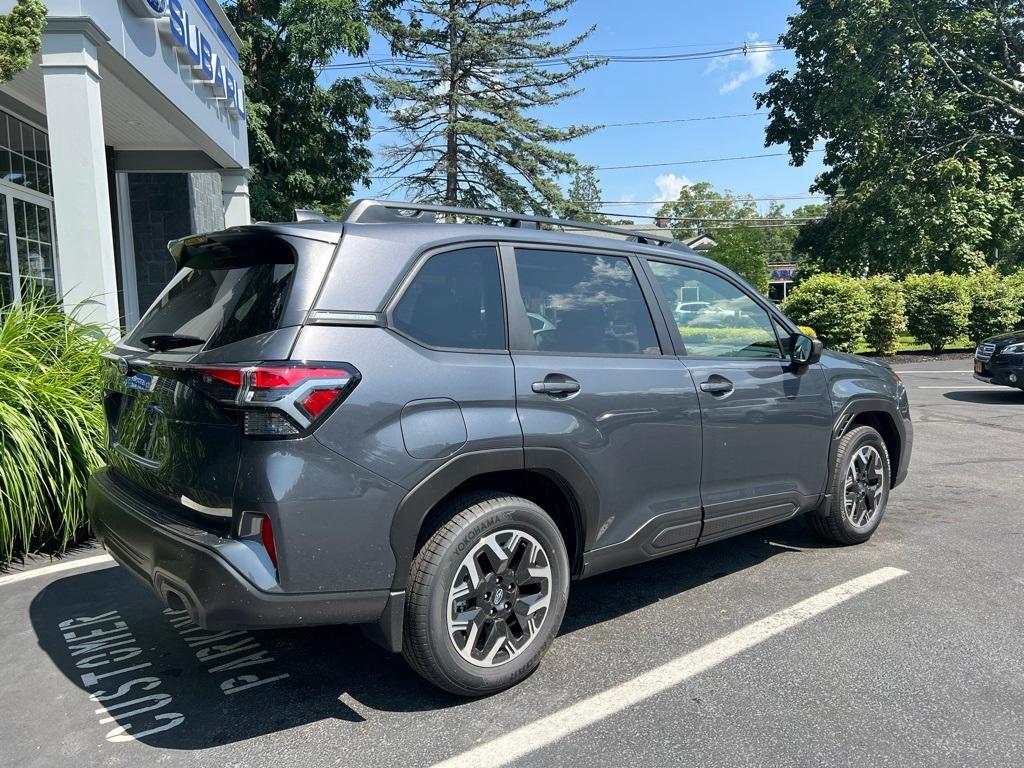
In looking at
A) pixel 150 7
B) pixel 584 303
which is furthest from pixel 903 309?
pixel 584 303

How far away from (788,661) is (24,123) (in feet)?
37.3

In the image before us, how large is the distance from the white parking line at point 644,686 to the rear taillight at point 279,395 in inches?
49.1

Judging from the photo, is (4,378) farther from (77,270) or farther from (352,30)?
(352,30)

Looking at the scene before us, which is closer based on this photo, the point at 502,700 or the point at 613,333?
the point at 502,700

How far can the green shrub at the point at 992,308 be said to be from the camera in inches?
816

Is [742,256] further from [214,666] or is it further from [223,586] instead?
[223,586]

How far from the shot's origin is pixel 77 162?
20.2 ft

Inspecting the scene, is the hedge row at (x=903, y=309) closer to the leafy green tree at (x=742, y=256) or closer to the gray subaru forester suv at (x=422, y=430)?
the gray subaru forester suv at (x=422, y=430)

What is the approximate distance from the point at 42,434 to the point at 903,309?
67.4 feet

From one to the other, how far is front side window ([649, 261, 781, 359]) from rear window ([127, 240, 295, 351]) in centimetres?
192

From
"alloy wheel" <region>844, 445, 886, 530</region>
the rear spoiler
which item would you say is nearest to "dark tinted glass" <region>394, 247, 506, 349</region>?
the rear spoiler

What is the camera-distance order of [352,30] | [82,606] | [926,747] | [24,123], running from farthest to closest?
[352,30]
[24,123]
[82,606]
[926,747]

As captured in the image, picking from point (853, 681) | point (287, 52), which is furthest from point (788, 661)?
point (287, 52)

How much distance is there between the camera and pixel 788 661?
127 inches
